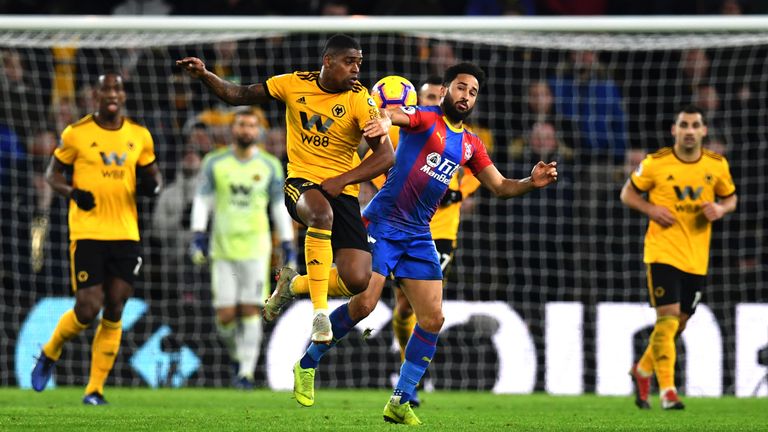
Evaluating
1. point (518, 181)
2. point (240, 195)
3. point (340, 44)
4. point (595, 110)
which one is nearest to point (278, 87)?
point (340, 44)

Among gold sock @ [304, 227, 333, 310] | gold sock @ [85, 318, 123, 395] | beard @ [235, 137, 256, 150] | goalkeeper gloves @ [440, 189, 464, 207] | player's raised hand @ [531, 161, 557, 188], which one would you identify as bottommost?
gold sock @ [85, 318, 123, 395]

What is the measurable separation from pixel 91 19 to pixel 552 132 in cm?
472

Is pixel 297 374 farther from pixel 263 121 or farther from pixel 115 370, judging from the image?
pixel 263 121

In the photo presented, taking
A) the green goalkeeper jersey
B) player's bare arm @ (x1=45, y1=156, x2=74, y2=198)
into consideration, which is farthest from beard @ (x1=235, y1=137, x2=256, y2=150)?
player's bare arm @ (x1=45, y1=156, x2=74, y2=198)

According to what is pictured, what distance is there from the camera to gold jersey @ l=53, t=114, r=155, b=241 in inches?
410

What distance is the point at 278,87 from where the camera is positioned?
8289mm

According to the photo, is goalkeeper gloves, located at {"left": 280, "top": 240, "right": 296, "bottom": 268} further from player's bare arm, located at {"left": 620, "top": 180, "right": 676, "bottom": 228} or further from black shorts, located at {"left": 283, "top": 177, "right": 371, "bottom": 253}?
black shorts, located at {"left": 283, "top": 177, "right": 371, "bottom": 253}

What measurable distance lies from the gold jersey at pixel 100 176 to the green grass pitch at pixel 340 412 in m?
1.36

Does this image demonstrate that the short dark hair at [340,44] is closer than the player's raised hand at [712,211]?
Yes

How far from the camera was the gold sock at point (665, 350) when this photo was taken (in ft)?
34.0

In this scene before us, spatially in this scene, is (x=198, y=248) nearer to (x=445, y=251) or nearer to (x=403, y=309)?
(x=403, y=309)

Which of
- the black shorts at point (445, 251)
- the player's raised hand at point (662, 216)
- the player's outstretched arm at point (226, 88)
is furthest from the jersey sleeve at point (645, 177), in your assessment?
the player's outstretched arm at point (226, 88)

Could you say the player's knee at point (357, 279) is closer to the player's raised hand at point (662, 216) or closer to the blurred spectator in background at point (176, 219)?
the player's raised hand at point (662, 216)

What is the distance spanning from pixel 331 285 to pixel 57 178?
10.4 ft
